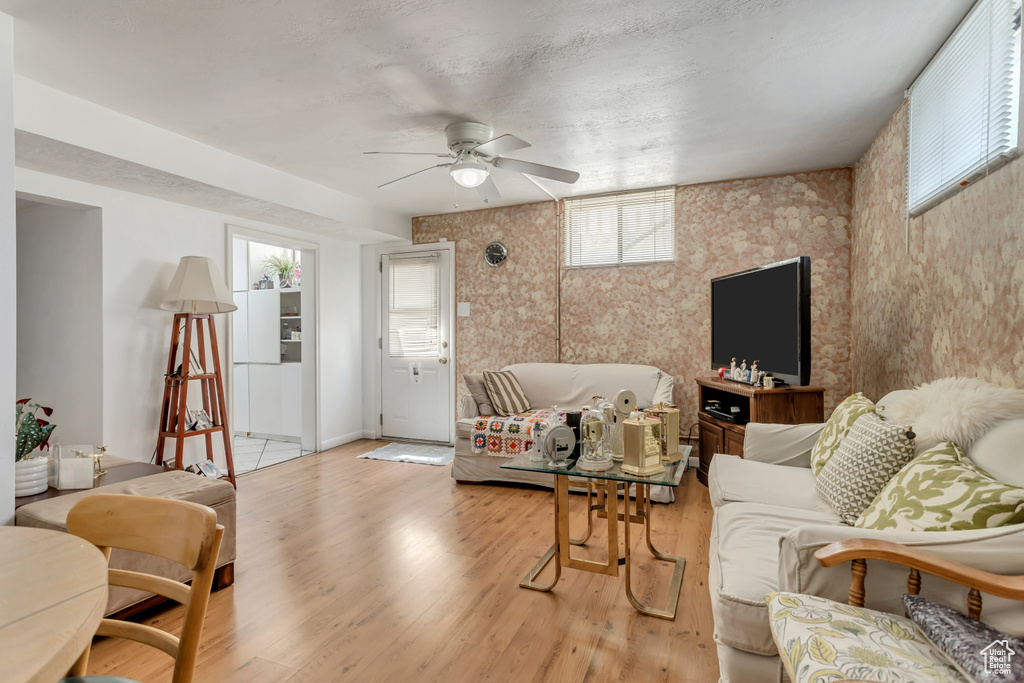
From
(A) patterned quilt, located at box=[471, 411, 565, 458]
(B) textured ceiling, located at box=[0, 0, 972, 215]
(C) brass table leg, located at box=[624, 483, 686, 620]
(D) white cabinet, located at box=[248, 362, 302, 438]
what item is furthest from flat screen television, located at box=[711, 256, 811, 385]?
(D) white cabinet, located at box=[248, 362, 302, 438]

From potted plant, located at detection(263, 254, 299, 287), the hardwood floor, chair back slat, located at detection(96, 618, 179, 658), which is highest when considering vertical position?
potted plant, located at detection(263, 254, 299, 287)

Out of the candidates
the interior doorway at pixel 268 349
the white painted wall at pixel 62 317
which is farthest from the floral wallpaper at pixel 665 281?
the white painted wall at pixel 62 317

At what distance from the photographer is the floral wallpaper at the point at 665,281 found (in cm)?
407

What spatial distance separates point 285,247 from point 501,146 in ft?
10.4

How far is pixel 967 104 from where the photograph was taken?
213 centimetres

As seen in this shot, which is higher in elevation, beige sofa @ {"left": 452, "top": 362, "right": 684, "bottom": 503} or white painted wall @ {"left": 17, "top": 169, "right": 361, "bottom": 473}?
white painted wall @ {"left": 17, "top": 169, "right": 361, "bottom": 473}

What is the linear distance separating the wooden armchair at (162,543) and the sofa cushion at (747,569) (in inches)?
51.6

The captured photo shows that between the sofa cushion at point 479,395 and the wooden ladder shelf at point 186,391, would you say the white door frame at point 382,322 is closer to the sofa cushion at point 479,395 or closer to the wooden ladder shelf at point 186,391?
the sofa cushion at point 479,395

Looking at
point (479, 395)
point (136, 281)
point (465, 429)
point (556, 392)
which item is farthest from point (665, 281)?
point (136, 281)

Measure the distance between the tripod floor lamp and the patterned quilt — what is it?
1.88 metres

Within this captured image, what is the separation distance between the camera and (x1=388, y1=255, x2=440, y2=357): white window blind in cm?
559

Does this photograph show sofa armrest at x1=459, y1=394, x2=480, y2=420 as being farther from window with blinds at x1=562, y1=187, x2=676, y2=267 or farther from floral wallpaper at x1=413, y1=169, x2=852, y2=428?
window with blinds at x1=562, y1=187, x2=676, y2=267

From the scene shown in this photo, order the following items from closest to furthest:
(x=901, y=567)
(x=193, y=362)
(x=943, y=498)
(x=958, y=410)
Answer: (x=901, y=567) < (x=943, y=498) < (x=958, y=410) < (x=193, y=362)

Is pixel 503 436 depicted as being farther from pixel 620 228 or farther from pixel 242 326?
pixel 242 326
